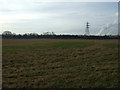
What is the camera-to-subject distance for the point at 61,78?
37.2 ft

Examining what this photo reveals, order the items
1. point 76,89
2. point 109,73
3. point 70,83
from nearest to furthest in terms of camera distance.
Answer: point 76,89, point 70,83, point 109,73

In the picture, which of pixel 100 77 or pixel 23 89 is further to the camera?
pixel 100 77

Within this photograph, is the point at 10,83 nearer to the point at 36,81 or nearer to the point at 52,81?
the point at 36,81

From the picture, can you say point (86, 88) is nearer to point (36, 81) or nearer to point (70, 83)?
point (70, 83)

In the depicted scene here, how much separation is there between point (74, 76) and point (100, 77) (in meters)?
1.30

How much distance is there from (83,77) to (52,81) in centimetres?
173

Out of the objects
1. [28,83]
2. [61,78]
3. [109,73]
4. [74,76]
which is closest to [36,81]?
[28,83]

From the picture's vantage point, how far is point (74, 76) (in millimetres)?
11922

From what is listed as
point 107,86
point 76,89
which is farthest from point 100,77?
point 76,89

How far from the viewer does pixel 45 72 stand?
1321cm

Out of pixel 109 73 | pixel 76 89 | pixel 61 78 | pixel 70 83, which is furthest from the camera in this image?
pixel 109 73

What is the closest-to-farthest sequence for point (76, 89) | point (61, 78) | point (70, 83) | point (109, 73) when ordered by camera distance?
point (76, 89) → point (70, 83) → point (61, 78) → point (109, 73)

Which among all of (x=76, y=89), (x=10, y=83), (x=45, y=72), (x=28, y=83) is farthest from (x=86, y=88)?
(x=45, y=72)

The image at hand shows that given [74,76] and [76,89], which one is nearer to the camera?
[76,89]
